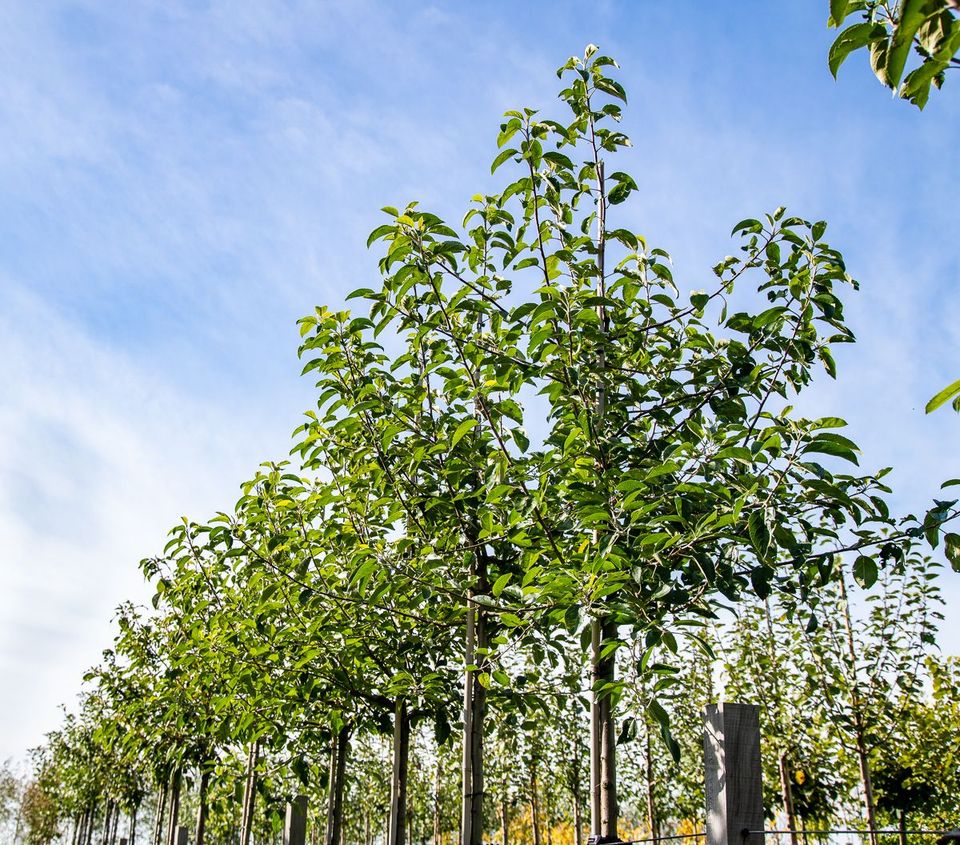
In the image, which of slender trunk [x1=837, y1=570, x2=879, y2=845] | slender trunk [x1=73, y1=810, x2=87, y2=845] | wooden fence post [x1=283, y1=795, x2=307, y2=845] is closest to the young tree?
wooden fence post [x1=283, y1=795, x2=307, y2=845]

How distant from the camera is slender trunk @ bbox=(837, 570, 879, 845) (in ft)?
27.9

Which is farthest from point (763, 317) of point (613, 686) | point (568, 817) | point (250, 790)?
point (568, 817)

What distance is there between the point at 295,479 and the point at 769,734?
836cm

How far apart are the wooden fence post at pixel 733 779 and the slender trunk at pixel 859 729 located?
21.2ft

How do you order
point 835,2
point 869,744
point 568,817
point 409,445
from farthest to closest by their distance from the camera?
point 568,817, point 869,744, point 409,445, point 835,2

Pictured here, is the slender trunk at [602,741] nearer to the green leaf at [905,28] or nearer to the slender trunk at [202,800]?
the green leaf at [905,28]

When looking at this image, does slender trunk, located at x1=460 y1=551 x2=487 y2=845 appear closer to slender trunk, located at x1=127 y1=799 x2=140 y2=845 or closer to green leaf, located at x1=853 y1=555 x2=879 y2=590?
green leaf, located at x1=853 y1=555 x2=879 y2=590

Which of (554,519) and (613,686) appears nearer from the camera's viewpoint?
(613,686)

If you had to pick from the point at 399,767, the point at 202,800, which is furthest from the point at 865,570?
the point at 202,800

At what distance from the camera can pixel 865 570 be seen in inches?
123

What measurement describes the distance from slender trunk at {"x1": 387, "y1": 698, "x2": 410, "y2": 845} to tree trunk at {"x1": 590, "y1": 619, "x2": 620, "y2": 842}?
2.39m

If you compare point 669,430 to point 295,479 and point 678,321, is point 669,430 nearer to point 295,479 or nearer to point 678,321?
point 678,321

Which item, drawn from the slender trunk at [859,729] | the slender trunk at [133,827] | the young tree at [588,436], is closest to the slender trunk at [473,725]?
the young tree at [588,436]

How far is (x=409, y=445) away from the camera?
4574mm
